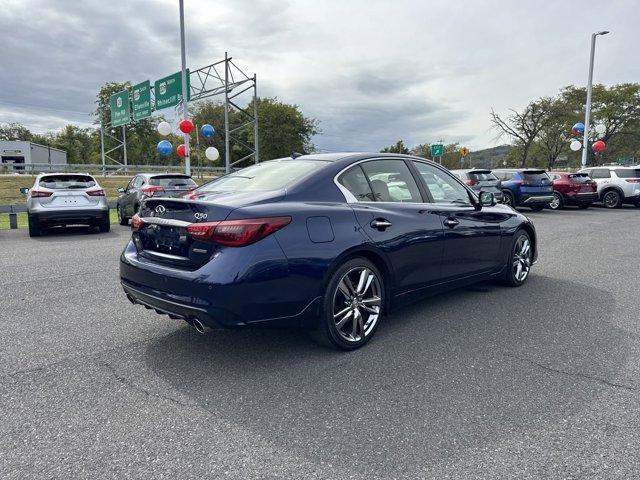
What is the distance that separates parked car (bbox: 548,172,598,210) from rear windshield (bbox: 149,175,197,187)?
45.6ft

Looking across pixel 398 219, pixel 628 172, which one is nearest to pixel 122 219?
pixel 398 219

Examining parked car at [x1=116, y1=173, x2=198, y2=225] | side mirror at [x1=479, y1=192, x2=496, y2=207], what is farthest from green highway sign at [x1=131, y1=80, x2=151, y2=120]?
side mirror at [x1=479, y1=192, x2=496, y2=207]

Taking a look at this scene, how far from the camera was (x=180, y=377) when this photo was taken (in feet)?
10.4

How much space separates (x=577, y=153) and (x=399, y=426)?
57.8 m

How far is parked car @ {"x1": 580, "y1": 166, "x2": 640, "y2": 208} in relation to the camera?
61.7ft

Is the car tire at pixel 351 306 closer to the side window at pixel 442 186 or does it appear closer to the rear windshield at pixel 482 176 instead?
the side window at pixel 442 186

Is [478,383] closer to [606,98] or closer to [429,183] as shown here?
[429,183]

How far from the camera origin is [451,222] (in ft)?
14.7

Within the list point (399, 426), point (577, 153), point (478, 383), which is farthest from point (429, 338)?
point (577, 153)

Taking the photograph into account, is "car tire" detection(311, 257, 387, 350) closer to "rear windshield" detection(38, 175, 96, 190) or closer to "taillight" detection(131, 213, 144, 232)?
"taillight" detection(131, 213, 144, 232)

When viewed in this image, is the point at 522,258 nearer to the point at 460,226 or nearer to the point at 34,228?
the point at 460,226

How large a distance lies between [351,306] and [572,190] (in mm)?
17396

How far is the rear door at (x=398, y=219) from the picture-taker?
3.76 metres

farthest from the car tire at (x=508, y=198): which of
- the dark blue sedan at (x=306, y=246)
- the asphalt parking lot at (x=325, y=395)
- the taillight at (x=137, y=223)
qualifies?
the taillight at (x=137, y=223)
